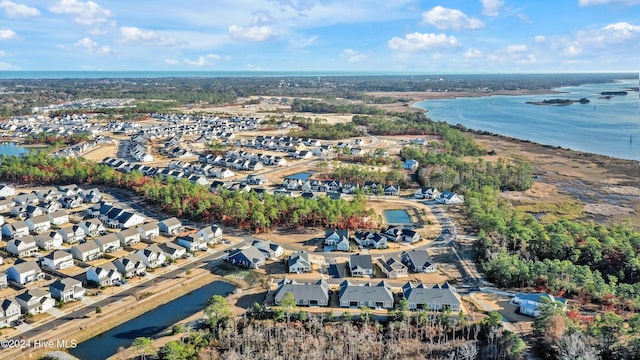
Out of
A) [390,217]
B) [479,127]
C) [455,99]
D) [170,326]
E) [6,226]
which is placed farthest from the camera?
[455,99]

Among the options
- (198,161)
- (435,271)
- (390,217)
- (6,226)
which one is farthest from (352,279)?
(198,161)

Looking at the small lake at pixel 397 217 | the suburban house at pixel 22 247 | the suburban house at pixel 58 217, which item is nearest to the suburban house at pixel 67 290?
the suburban house at pixel 22 247

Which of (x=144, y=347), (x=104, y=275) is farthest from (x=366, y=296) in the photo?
(x=104, y=275)

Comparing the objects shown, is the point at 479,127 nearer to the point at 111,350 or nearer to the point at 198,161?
the point at 198,161

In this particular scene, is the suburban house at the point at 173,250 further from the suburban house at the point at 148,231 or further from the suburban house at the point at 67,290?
the suburban house at the point at 67,290

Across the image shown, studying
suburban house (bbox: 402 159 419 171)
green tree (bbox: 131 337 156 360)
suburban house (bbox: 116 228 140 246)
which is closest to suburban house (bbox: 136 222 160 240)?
suburban house (bbox: 116 228 140 246)

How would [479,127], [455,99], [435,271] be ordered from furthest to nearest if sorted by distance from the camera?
1. [455,99]
2. [479,127]
3. [435,271]

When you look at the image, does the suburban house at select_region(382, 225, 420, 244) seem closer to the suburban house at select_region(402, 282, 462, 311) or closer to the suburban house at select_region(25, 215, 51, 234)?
the suburban house at select_region(402, 282, 462, 311)
